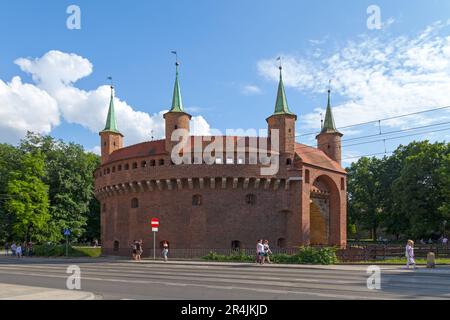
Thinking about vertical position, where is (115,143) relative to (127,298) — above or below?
above

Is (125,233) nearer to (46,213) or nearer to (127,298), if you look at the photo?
(46,213)

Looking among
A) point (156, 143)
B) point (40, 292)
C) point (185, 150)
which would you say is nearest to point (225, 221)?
point (185, 150)

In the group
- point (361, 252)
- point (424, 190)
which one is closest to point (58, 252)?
point (361, 252)

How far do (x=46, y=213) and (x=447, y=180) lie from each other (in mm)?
42542

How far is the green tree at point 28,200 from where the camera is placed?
48844mm

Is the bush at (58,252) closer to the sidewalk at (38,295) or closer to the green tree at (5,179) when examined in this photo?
the green tree at (5,179)

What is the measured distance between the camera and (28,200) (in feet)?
162

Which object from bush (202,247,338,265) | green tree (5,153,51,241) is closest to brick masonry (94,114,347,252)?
bush (202,247,338,265)

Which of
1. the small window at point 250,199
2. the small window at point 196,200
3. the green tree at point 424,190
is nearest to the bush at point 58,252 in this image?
the small window at point 196,200

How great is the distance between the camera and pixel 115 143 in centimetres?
4791

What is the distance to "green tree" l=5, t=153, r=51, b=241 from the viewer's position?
1923 inches

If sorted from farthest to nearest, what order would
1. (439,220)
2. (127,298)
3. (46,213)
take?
(439,220) → (46,213) → (127,298)

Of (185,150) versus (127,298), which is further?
(185,150)

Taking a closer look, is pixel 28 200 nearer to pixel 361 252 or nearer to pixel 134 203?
pixel 134 203
